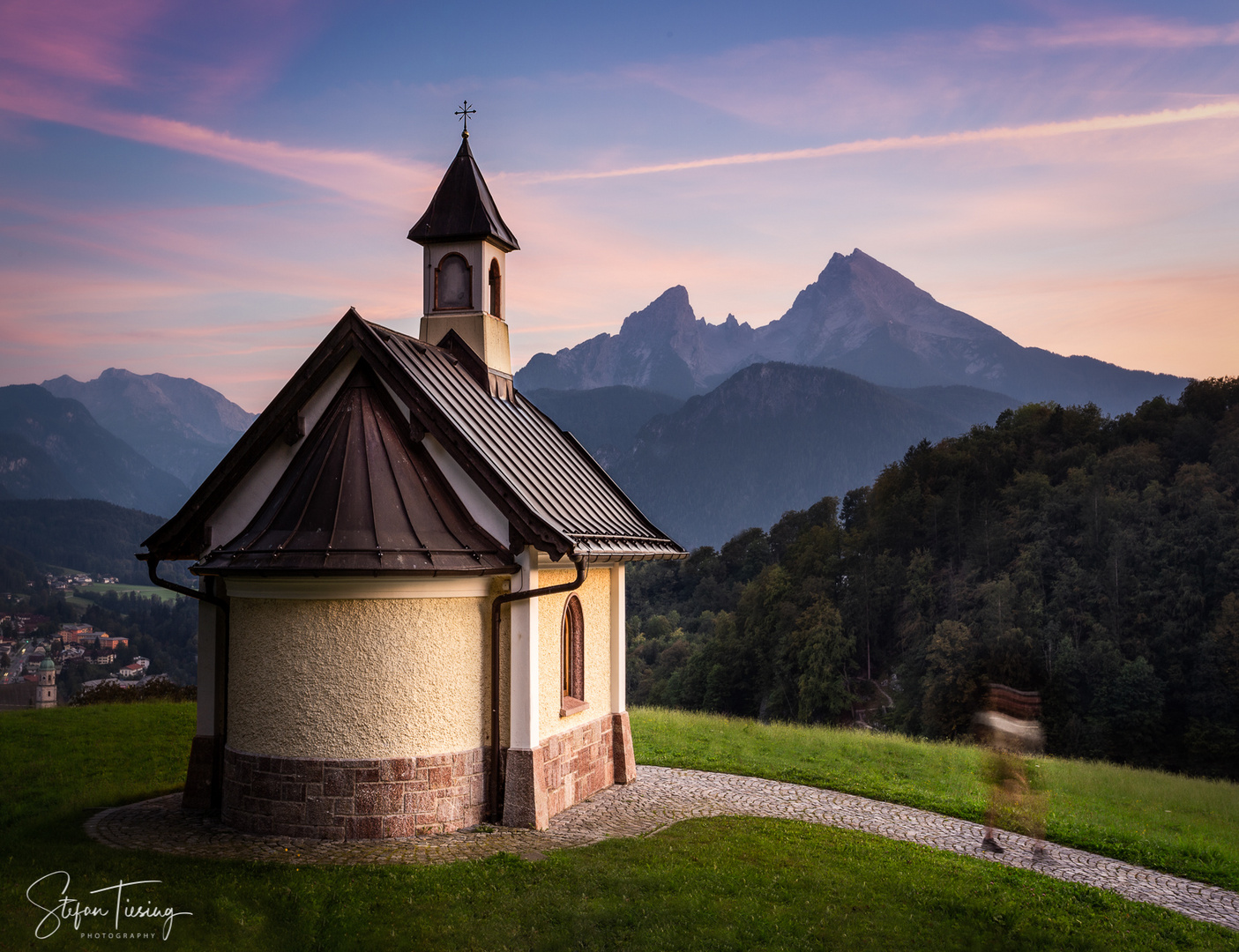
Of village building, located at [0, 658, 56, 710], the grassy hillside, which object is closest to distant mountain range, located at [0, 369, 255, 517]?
the grassy hillside

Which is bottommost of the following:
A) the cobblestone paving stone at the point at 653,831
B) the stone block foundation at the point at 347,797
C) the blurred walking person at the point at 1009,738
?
the cobblestone paving stone at the point at 653,831

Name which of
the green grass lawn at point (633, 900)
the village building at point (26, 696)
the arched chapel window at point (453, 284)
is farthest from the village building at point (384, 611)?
the village building at point (26, 696)

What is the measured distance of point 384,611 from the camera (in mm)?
11047

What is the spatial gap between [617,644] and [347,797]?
5519 millimetres

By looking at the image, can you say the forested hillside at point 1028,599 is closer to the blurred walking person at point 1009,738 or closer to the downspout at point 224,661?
the blurred walking person at point 1009,738

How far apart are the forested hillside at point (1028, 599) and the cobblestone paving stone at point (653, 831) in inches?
1238

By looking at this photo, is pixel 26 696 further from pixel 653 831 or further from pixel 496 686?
pixel 653 831

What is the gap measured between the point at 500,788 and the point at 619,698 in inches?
151

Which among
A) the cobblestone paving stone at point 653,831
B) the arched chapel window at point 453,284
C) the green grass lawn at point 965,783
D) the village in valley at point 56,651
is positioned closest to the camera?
the cobblestone paving stone at point 653,831

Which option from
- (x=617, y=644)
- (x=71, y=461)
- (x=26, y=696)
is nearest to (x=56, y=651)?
(x=26, y=696)

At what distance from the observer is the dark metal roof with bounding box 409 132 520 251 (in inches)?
612

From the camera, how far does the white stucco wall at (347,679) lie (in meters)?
11.0

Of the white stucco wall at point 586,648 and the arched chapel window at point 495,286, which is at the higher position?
the arched chapel window at point 495,286

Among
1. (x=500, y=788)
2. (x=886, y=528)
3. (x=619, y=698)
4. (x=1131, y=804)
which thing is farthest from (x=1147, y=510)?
(x=500, y=788)
